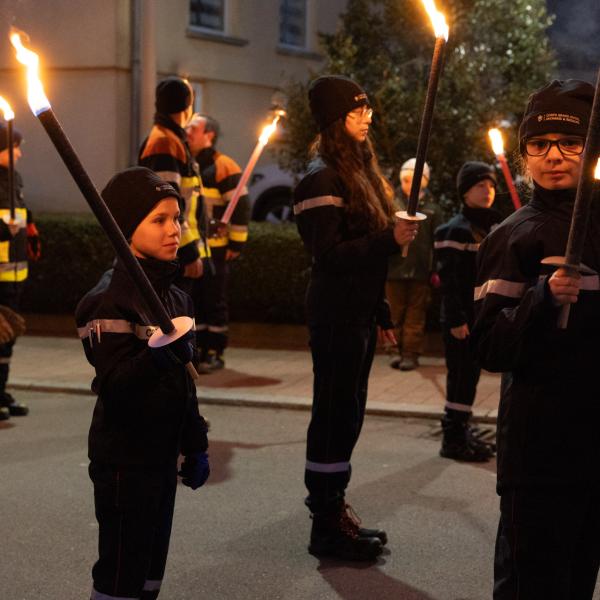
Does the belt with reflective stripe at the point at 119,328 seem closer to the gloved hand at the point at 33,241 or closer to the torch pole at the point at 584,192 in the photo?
the torch pole at the point at 584,192

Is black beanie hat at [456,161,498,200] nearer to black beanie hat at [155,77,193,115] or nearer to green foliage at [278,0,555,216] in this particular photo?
black beanie hat at [155,77,193,115]

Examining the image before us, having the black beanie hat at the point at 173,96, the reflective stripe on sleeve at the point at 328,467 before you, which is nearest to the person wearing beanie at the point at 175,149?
the black beanie hat at the point at 173,96

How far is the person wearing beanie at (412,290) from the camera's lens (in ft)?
34.0

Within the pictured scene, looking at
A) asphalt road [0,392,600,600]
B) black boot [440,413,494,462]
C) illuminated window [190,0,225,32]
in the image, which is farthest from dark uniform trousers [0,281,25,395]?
illuminated window [190,0,225,32]

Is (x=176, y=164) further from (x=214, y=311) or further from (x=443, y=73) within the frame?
(x=443, y=73)

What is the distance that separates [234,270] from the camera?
12.0 metres

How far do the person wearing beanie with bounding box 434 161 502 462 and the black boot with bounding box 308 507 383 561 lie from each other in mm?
2003

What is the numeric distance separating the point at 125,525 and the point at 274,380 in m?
6.21

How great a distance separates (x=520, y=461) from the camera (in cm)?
321

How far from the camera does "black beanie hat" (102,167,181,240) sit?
3688mm

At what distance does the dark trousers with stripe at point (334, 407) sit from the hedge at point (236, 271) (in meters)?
6.13

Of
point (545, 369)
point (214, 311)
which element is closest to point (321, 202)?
point (545, 369)

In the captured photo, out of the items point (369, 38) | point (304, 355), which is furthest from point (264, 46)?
point (304, 355)

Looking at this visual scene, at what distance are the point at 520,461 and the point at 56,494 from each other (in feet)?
11.9
